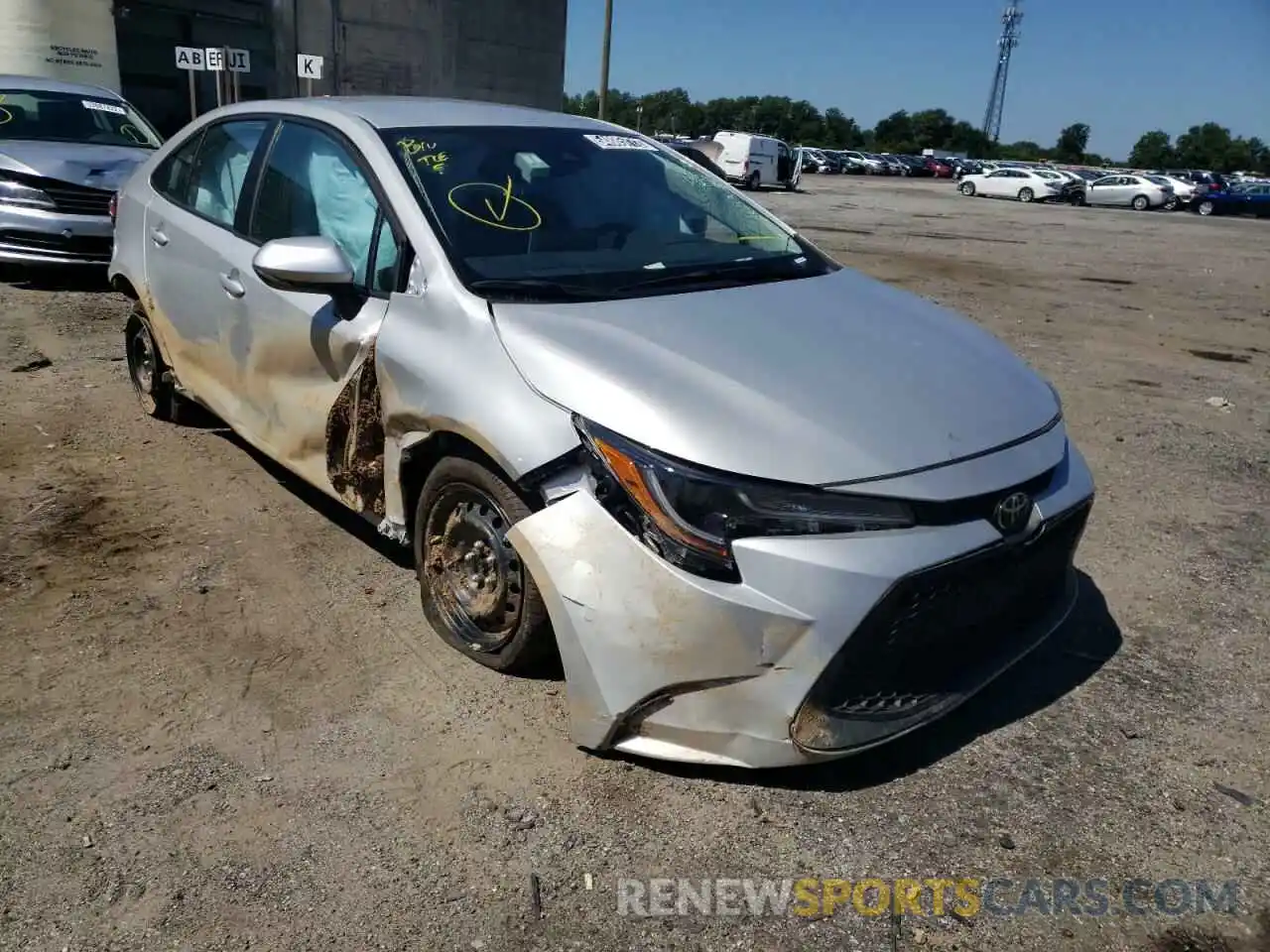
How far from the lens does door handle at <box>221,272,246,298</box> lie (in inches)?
154

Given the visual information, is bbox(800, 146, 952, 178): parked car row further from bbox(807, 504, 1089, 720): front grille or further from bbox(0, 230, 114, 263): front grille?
bbox(807, 504, 1089, 720): front grille

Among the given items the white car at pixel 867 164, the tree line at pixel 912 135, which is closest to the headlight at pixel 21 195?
the white car at pixel 867 164

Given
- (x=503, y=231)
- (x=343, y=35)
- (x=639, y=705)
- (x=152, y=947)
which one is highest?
(x=343, y=35)

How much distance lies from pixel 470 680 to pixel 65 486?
252 centimetres

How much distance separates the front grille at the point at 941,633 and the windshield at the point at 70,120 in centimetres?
912

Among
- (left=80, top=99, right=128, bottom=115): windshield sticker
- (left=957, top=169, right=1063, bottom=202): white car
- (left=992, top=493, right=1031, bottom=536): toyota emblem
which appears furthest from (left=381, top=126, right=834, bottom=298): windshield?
(left=957, top=169, right=1063, bottom=202): white car

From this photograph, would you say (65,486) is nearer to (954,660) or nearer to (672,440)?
(672,440)

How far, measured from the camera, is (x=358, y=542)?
4.12 metres

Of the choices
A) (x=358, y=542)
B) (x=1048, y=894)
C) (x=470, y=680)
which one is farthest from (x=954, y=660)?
(x=358, y=542)

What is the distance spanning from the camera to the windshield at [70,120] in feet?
30.3

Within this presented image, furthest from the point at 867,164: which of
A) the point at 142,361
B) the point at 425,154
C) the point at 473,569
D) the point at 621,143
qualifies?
the point at 473,569

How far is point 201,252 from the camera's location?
4.22 metres

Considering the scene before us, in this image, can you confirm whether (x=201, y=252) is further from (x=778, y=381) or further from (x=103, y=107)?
(x=103, y=107)

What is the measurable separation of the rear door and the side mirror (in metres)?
0.76
